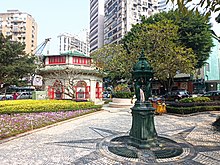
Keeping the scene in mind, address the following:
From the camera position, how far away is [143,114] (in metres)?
6.23

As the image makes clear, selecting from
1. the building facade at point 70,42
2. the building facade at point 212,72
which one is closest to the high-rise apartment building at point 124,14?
the building facade at point 212,72

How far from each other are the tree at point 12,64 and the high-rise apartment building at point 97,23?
150ft

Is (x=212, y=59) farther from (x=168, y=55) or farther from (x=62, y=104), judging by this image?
(x=62, y=104)

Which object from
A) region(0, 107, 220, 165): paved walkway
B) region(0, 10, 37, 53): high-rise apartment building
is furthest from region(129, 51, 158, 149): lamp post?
region(0, 10, 37, 53): high-rise apartment building

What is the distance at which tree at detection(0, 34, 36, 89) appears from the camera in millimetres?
25141

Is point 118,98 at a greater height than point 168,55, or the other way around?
point 168,55

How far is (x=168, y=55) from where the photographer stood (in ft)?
62.1

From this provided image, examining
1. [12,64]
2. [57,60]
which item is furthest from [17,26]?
[57,60]

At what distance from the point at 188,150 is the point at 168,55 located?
14380 millimetres

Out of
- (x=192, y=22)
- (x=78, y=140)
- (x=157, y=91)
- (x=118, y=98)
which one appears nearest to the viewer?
(x=78, y=140)

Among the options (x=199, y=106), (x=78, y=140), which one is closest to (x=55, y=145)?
(x=78, y=140)

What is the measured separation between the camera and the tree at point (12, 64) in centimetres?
2514

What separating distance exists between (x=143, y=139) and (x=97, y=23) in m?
73.0

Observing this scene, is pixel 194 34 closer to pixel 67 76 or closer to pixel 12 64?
pixel 67 76
